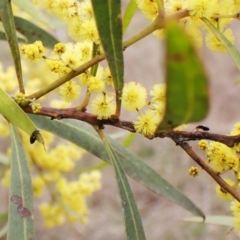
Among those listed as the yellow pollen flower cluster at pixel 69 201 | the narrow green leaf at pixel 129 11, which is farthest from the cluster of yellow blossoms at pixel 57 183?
the narrow green leaf at pixel 129 11

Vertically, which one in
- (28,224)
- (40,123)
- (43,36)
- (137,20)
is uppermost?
(137,20)

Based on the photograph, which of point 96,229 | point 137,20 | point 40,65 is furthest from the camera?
point 137,20

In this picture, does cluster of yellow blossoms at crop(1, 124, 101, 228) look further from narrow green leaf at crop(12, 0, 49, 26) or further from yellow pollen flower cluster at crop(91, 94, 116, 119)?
yellow pollen flower cluster at crop(91, 94, 116, 119)

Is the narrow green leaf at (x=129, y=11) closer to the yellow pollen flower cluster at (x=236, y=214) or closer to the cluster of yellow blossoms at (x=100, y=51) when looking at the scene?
the cluster of yellow blossoms at (x=100, y=51)

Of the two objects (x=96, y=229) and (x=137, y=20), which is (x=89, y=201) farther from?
(x=137, y=20)

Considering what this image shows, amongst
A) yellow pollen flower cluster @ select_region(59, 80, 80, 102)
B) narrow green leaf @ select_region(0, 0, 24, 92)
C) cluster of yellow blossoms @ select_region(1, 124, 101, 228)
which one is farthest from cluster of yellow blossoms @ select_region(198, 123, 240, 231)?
cluster of yellow blossoms @ select_region(1, 124, 101, 228)

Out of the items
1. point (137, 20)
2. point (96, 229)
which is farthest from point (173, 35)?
point (137, 20)
